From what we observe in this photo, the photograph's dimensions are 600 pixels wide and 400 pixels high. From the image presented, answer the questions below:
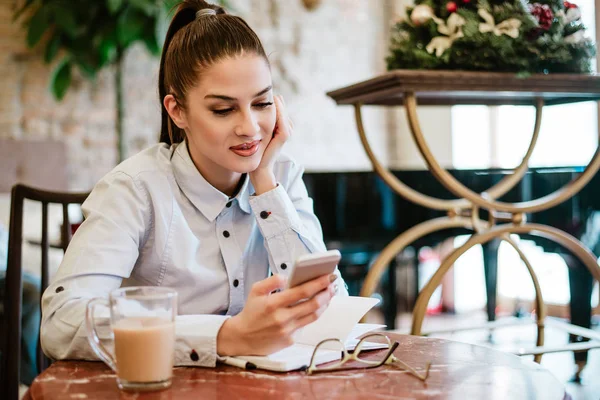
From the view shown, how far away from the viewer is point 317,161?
19.5ft

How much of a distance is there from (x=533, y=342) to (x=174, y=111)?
3.13m

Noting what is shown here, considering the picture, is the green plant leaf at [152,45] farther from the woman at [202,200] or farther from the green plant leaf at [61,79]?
the woman at [202,200]

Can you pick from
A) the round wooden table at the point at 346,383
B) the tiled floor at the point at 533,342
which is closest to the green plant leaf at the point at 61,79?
the tiled floor at the point at 533,342

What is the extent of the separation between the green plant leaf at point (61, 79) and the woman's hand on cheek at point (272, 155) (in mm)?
3612

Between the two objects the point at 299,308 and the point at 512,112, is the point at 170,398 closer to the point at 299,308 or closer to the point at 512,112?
the point at 299,308

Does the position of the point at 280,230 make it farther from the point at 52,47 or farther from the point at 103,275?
the point at 52,47

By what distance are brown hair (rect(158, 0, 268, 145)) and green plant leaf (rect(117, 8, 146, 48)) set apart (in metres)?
3.04

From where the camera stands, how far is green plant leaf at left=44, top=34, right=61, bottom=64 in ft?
15.4

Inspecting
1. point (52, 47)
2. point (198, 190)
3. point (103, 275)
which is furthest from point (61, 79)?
point (103, 275)

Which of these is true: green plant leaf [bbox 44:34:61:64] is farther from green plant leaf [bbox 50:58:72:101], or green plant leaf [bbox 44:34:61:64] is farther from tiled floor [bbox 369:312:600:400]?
tiled floor [bbox 369:312:600:400]

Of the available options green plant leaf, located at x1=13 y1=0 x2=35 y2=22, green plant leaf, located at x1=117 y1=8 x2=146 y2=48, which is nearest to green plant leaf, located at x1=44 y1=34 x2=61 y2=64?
green plant leaf, located at x1=13 y1=0 x2=35 y2=22

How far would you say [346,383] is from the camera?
3.18 ft

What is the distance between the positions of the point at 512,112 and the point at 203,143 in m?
4.57

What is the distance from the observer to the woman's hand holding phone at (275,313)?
1.01 meters
